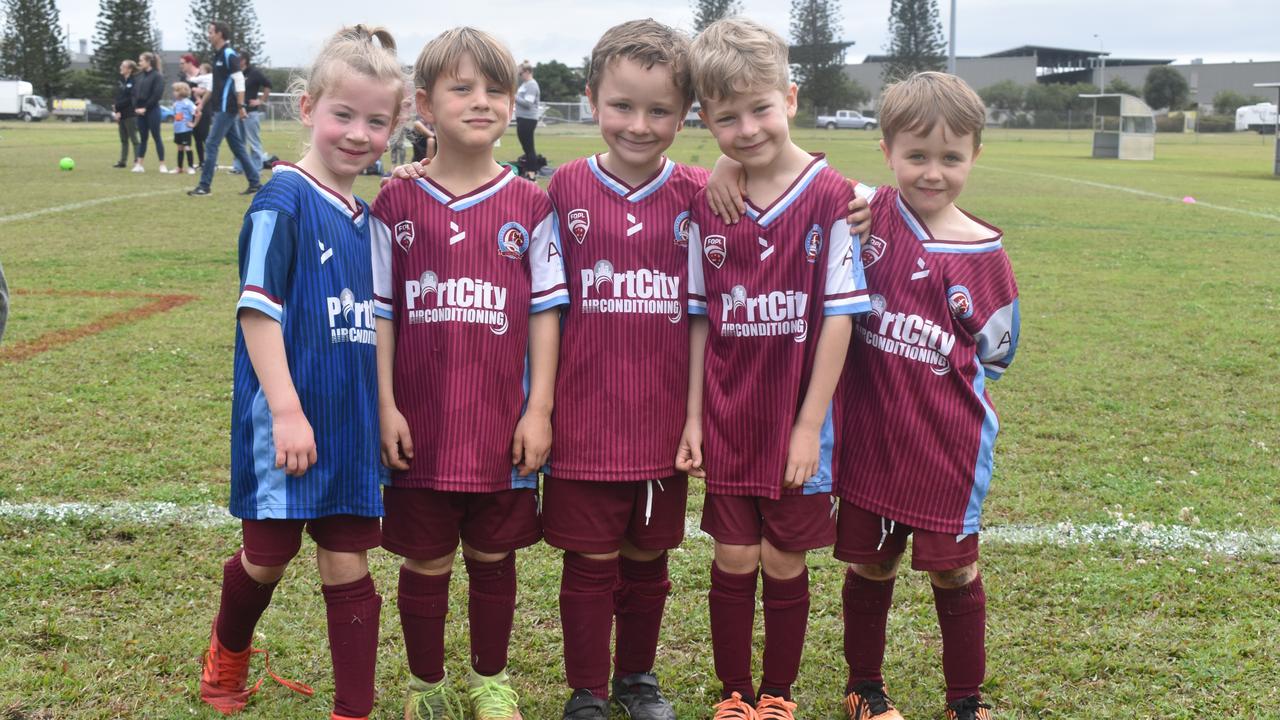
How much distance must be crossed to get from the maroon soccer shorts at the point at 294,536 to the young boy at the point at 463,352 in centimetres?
12

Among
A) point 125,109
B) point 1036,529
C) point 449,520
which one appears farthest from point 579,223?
point 125,109

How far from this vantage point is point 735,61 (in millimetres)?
2291

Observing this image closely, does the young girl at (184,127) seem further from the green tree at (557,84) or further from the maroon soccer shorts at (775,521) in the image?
the green tree at (557,84)

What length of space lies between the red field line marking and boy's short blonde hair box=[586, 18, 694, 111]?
4.22 m

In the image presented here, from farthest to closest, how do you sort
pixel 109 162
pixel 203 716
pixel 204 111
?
pixel 109 162, pixel 204 111, pixel 203 716

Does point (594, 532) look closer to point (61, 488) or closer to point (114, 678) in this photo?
Result: point (114, 678)

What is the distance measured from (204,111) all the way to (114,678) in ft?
44.8

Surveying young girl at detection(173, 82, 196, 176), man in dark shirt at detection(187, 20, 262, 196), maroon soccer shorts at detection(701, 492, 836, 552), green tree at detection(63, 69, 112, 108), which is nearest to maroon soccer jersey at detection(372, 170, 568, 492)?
maroon soccer shorts at detection(701, 492, 836, 552)

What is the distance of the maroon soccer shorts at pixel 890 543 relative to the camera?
7.90 feet

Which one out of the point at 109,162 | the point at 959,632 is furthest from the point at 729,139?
the point at 109,162

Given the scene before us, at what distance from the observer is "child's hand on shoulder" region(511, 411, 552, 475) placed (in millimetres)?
2404

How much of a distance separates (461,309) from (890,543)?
1.08 meters

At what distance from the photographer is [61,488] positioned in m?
3.72

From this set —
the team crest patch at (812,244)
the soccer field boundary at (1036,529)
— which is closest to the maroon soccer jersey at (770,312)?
the team crest patch at (812,244)
